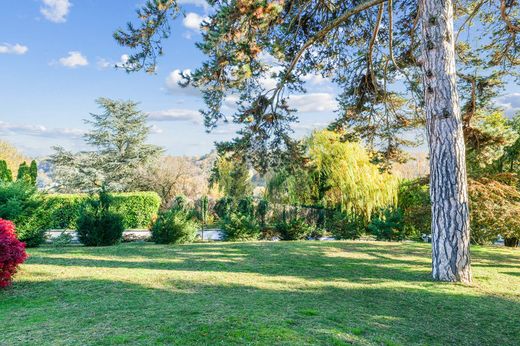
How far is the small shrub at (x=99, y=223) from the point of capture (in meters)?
10.5

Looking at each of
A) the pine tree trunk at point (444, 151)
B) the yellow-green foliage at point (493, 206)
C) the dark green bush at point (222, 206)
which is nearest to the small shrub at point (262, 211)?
the dark green bush at point (222, 206)

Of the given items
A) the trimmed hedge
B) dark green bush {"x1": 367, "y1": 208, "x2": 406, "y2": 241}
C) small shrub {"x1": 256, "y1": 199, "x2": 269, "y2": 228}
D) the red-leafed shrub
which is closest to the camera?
the red-leafed shrub

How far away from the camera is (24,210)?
33.3 feet

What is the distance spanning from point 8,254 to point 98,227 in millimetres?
5309

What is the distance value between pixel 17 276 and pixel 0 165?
1325 centimetres

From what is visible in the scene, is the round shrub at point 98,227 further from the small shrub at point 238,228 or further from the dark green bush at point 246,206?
the dark green bush at point 246,206

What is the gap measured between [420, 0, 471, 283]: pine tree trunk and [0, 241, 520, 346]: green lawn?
0.52 meters

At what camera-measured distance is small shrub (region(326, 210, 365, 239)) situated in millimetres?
15156

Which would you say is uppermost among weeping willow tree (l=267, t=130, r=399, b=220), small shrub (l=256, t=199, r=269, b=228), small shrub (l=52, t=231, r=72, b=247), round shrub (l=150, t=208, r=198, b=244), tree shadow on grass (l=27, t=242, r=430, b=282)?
weeping willow tree (l=267, t=130, r=399, b=220)

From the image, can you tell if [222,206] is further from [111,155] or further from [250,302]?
[111,155]

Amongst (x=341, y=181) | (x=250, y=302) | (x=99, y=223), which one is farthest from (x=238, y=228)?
(x=250, y=302)

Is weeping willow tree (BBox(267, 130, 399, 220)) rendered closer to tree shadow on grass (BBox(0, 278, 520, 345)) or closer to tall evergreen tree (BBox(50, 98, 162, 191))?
tree shadow on grass (BBox(0, 278, 520, 345))

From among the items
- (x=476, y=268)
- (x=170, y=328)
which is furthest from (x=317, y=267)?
(x=170, y=328)

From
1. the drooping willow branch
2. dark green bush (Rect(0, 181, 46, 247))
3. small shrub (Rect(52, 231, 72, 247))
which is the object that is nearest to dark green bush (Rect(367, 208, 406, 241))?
the drooping willow branch
